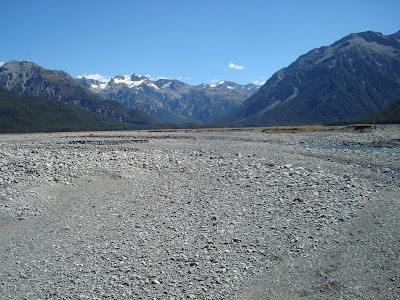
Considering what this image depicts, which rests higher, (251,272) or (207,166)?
(207,166)

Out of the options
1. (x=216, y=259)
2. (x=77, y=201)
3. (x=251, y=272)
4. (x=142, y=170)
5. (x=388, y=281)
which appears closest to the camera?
(x=388, y=281)

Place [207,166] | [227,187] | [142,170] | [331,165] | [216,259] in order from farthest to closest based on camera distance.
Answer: [331,165]
[207,166]
[142,170]
[227,187]
[216,259]

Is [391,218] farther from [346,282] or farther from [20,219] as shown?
[20,219]

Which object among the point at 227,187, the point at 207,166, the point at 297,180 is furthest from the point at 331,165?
the point at 227,187

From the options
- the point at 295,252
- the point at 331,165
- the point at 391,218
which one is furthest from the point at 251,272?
the point at 331,165

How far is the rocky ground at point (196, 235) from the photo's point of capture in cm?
855

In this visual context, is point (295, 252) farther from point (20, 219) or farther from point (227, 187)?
point (20, 219)

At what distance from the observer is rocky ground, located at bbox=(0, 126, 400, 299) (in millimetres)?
8547

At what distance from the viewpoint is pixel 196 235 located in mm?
11625

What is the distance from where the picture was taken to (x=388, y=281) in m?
8.59

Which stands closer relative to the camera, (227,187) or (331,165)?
(227,187)

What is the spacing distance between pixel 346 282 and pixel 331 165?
1952 centimetres

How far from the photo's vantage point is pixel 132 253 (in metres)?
10.3

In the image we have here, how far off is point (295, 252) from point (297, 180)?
9724 millimetres
